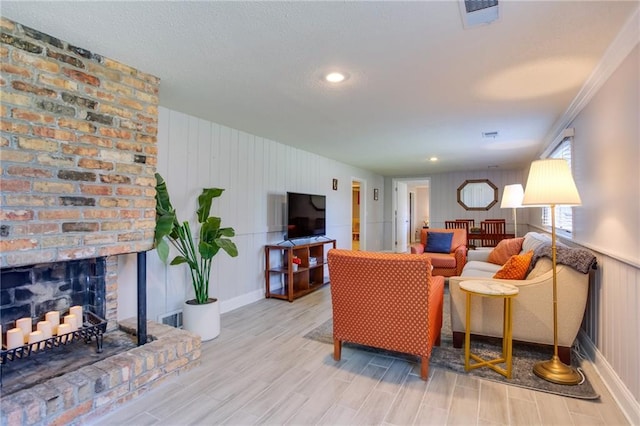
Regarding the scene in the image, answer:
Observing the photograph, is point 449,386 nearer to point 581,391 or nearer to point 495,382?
point 495,382

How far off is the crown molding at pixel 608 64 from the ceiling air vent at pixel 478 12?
0.70 meters

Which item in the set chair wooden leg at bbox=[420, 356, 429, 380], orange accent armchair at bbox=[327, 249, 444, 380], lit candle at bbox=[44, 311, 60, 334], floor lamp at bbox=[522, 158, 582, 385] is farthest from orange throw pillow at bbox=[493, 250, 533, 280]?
lit candle at bbox=[44, 311, 60, 334]

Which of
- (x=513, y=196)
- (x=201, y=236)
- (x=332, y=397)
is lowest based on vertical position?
(x=332, y=397)

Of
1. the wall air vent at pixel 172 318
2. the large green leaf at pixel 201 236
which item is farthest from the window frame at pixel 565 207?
the wall air vent at pixel 172 318

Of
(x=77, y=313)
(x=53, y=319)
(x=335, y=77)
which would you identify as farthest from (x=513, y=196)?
(x=53, y=319)

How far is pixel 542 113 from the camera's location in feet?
10.8

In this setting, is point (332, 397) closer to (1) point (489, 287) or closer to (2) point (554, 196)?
(1) point (489, 287)

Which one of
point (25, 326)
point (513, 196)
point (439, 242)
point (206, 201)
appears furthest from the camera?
point (439, 242)

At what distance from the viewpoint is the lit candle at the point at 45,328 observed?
2074mm

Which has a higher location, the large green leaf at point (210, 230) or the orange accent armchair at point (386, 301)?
the large green leaf at point (210, 230)

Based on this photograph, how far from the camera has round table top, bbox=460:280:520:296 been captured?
2270mm

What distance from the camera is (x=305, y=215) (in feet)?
16.1

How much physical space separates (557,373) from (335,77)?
2620mm

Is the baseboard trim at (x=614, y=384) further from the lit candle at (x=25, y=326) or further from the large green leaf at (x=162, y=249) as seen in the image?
the lit candle at (x=25, y=326)
